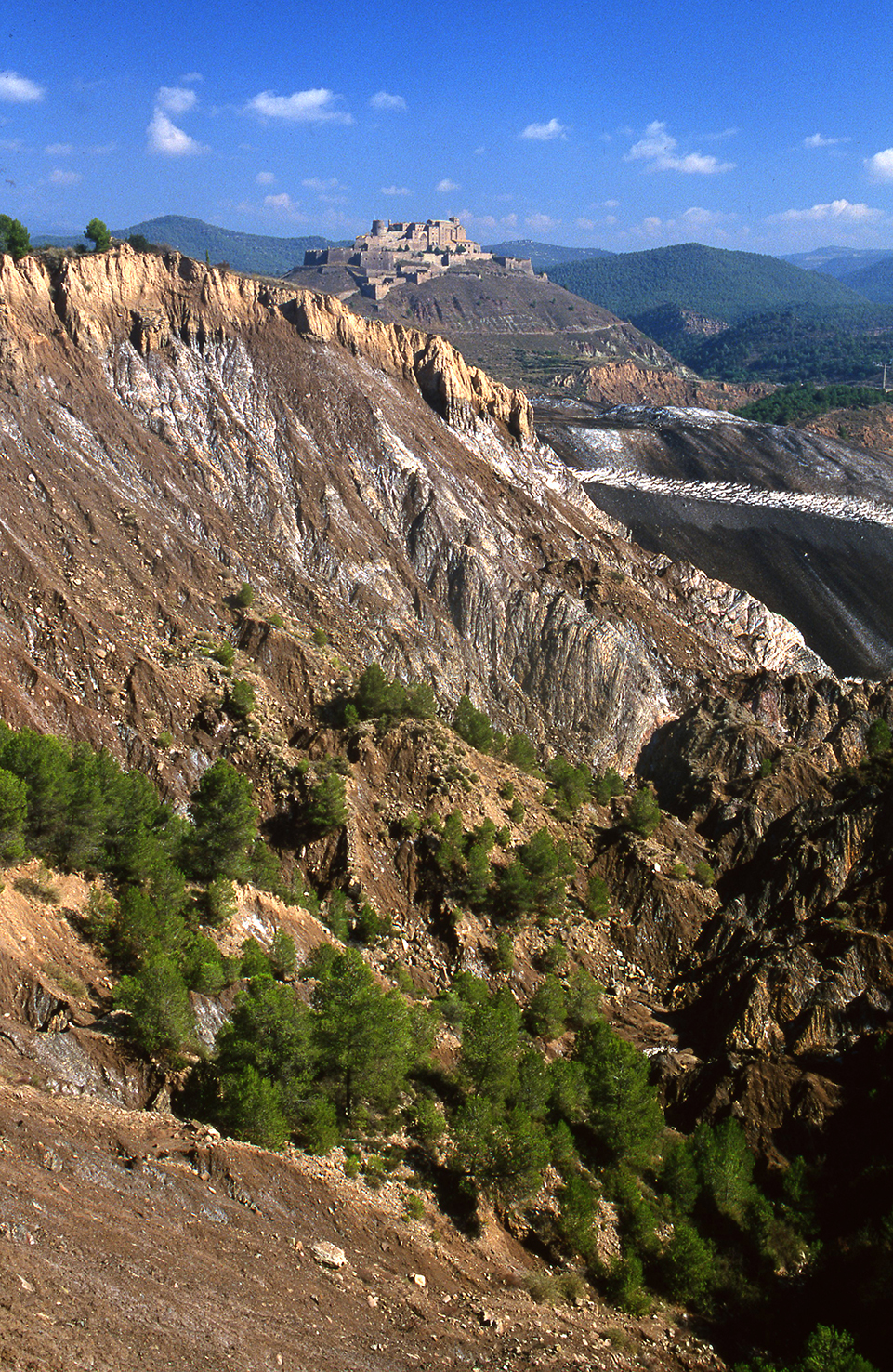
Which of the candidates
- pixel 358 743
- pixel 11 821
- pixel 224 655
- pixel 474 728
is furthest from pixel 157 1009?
pixel 474 728

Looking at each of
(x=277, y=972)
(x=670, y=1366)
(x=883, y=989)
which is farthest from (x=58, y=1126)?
(x=883, y=989)

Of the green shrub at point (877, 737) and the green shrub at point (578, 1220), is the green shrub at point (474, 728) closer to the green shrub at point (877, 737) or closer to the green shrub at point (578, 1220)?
the green shrub at point (877, 737)

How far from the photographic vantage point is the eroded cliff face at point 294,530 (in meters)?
36.4

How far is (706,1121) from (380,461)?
118ft

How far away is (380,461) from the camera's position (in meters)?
49.4

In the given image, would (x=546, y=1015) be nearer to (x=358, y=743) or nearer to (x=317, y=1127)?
(x=317, y=1127)

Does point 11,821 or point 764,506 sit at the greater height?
point 764,506

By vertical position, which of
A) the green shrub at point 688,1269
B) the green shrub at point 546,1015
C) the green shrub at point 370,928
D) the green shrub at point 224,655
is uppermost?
the green shrub at point 224,655

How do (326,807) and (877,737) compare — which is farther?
(877,737)

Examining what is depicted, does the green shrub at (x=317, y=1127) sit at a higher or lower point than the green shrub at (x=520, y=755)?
lower

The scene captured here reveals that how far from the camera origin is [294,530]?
45.3 metres

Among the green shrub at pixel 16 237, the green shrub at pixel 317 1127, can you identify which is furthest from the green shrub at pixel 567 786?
the green shrub at pixel 16 237

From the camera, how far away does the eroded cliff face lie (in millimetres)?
36438

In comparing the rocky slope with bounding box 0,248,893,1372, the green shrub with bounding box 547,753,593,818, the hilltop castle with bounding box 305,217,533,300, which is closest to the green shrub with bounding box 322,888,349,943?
the rocky slope with bounding box 0,248,893,1372
